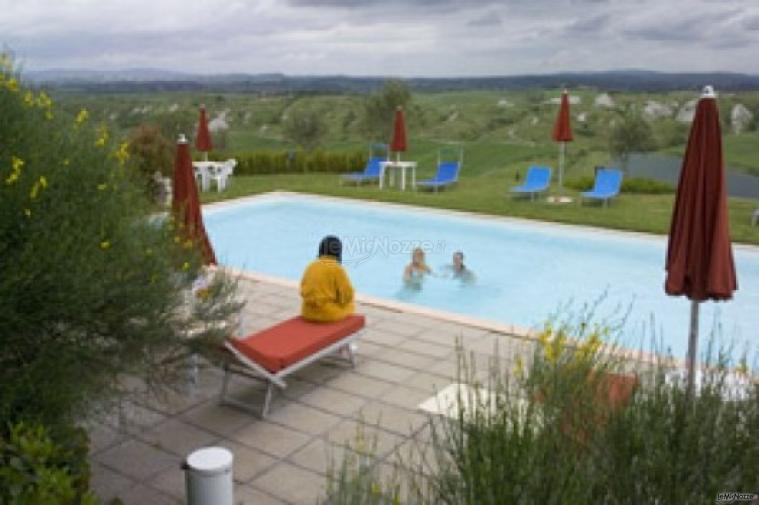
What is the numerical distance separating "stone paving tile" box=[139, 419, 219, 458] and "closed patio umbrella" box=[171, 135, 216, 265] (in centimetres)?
156

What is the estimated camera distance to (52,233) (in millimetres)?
3383

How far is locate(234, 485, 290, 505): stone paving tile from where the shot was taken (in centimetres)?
413

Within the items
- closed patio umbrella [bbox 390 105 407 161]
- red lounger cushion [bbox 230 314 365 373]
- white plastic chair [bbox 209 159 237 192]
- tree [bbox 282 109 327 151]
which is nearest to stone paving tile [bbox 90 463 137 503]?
red lounger cushion [bbox 230 314 365 373]

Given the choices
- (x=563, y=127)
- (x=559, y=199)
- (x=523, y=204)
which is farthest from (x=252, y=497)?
(x=563, y=127)

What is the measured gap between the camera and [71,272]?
3369 mm

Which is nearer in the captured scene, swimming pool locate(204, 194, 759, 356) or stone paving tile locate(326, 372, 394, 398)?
stone paving tile locate(326, 372, 394, 398)

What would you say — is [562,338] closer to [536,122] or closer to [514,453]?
[514,453]

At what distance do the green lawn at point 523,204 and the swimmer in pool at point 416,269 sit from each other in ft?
10.8

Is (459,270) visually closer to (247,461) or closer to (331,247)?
(331,247)

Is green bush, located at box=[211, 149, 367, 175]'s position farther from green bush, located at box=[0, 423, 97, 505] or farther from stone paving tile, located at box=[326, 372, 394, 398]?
green bush, located at box=[0, 423, 97, 505]

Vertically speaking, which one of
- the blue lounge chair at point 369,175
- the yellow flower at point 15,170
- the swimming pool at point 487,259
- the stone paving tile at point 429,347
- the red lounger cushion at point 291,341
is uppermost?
the yellow flower at point 15,170

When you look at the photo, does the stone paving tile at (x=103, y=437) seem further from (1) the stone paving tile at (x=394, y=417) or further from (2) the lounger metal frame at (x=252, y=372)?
(1) the stone paving tile at (x=394, y=417)

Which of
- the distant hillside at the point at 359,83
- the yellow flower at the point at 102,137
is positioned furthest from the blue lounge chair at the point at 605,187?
the distant hillside at the point at 359,83

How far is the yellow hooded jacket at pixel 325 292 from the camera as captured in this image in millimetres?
6110
